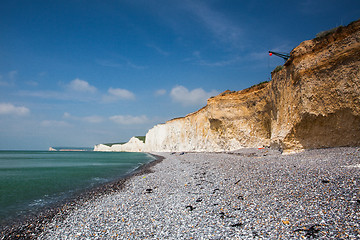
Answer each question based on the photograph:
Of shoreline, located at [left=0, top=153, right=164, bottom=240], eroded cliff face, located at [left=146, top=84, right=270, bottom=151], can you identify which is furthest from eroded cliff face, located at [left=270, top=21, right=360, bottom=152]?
shoreline, located at [left=0, top=153, right=164, bottom=240]

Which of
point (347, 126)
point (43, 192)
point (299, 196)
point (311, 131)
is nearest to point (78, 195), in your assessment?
point (43, 192)

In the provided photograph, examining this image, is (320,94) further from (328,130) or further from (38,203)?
(38,203)

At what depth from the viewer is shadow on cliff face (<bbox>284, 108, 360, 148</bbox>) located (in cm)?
1177

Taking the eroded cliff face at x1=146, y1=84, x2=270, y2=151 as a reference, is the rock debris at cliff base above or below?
below

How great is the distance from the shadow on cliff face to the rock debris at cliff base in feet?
12.5

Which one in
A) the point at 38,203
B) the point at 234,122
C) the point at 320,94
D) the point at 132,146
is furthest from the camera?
the point at 132,146

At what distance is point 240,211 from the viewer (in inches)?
230

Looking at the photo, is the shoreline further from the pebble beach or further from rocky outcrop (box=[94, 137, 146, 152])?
rocky outcrop (box=[94, 137, 146, 152])

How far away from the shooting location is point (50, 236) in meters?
5.89

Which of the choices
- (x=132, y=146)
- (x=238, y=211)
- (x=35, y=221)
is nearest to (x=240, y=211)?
(x=238, y=211)

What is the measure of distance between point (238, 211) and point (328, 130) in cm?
1110

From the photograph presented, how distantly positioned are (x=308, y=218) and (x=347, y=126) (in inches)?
418

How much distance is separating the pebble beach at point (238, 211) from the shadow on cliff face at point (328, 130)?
13.1 feet

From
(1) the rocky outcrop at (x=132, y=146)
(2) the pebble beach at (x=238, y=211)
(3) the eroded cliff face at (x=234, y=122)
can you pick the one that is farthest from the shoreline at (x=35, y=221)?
(1) the rocky outcrop at (x=132, y=146)
